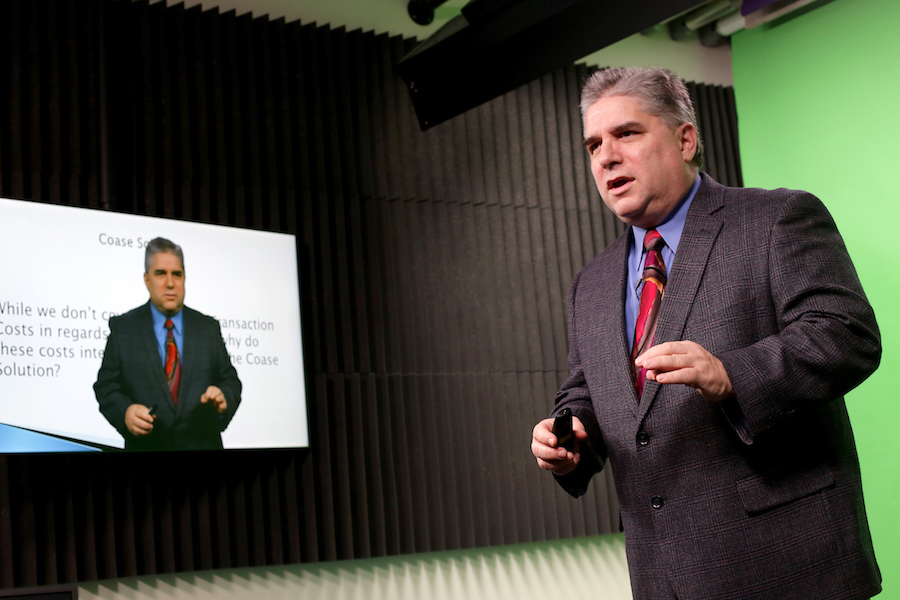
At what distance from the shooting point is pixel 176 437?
373 centimetres

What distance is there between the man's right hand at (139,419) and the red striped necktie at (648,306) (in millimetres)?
2500

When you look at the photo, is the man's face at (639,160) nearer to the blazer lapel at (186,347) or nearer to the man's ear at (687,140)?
the man's ear at (687,140)

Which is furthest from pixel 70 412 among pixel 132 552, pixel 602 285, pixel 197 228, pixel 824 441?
pixel 824 441

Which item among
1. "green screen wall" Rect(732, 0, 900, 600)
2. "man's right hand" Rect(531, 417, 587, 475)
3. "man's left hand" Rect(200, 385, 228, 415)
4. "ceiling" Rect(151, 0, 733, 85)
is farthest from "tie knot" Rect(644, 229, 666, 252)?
"green screen wall" Rect(732, 0, 900, 600)

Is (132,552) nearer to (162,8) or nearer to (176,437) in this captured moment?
(176,437)

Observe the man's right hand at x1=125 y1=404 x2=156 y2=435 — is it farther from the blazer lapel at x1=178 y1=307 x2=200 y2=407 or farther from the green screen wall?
the green screen wall

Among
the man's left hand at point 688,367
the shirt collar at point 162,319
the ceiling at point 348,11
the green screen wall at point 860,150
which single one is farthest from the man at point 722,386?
the green screen wall at point 860,150

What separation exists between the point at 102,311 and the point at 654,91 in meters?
2.64

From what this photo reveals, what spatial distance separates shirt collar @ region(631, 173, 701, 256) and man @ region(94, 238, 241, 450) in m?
2.46

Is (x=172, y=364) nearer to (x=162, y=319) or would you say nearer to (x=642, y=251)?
(x=162, y=319)

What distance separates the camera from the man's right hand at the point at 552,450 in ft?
5.68

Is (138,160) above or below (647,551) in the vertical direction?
above

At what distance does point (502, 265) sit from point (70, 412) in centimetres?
253

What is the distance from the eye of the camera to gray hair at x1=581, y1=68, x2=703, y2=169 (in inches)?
77.2
